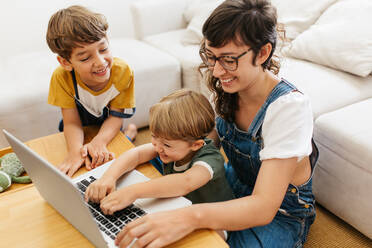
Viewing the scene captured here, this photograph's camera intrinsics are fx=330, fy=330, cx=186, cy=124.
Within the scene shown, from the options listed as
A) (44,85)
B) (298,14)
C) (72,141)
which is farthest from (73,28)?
(298,14)

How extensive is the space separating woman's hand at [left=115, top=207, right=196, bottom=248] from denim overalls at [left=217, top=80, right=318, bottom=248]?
0.95 ft

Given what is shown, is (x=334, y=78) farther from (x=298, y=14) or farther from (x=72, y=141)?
(x=72, y=141)

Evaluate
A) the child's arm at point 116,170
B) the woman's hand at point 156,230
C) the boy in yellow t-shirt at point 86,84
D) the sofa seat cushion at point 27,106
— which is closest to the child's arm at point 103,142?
the boy in yellow t-shirt at point 86,84

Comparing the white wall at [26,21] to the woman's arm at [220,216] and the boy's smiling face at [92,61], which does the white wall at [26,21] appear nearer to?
the boy's smiling face at [92,61]

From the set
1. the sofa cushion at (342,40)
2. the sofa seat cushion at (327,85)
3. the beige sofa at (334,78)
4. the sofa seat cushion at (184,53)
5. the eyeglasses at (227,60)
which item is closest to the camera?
the eyeglasses at (227,60)

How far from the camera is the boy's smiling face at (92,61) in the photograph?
1143 mm

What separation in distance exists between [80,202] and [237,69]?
48cm

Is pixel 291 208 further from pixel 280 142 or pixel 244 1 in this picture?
pixel 244 1

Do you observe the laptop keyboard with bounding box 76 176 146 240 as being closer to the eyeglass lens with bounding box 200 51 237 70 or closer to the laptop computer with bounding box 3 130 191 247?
the laptop computer with bounding box 3 130 191 247

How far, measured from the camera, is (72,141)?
1106 mm

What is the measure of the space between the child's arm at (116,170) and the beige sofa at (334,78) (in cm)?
69

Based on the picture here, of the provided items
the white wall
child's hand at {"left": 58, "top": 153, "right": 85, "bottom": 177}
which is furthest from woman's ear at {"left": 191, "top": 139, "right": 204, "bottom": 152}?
the white wall

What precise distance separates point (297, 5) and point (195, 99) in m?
1.37

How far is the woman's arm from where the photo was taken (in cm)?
67
